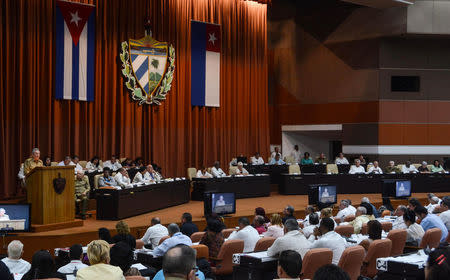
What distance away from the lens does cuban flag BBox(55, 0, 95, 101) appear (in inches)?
608

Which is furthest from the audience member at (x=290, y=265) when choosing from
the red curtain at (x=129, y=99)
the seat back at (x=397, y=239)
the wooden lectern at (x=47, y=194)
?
the red curtain at (x=129, y=99)

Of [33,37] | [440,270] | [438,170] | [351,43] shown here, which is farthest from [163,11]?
[440,270]

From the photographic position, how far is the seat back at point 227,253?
7.16 meters

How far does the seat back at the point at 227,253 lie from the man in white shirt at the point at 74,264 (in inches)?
73.2

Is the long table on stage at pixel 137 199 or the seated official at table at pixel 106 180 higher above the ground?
the seated official at table at pixel 106 180

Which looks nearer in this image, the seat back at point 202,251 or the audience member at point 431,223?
the seat back at point 202,251

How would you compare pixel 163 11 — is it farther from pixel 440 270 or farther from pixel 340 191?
pixel 440 270

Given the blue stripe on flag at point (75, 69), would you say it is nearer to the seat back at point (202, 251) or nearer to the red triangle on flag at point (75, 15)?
the red triangle on flag at point (75, 15)

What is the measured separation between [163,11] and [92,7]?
9.61ft

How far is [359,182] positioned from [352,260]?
12.2 metres

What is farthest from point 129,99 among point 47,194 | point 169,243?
point 169,243

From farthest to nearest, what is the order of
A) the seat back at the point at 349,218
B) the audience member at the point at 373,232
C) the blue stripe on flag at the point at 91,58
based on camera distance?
the blue stripe on flag at the point at 91,58 → the seat back at the point at 349,218 → the audience member at the point at 373,232

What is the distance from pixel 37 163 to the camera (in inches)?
408

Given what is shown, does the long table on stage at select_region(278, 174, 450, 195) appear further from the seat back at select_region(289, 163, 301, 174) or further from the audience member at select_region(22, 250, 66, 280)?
the audience member at select_region(22, 250, 66, 280)
